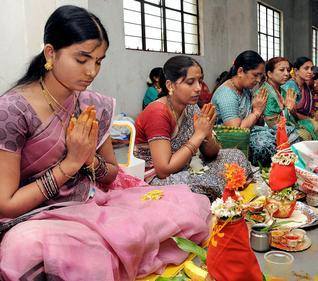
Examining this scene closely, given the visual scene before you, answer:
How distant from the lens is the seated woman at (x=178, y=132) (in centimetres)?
206

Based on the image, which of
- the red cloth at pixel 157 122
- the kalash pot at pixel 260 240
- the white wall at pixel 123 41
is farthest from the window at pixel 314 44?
the kalash pot at pixel 260 240

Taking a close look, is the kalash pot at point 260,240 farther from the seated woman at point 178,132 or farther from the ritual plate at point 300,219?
the seated woman at point 178,132

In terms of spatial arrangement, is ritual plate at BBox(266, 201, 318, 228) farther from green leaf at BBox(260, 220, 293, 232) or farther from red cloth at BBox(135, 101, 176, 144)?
red cloth at BBox(135, 101, 176, 144)

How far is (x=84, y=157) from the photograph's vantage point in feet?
4.56

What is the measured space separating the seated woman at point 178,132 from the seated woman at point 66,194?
0.50 m

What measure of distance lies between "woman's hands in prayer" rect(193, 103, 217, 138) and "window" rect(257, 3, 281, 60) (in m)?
7.50

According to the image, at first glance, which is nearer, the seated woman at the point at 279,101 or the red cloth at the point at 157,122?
the red cloth at the point at 157,122

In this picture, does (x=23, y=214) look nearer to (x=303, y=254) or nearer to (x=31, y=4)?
(x=303, y=254)

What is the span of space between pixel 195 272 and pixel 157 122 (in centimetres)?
92

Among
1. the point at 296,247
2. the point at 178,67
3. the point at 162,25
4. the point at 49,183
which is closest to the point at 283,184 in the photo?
the point at 296,247

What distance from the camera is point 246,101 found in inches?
129

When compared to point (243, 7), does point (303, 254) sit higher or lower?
lower

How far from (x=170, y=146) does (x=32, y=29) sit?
53.0 inches

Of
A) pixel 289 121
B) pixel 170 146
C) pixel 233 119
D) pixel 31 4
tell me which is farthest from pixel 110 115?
pixel 289 121
